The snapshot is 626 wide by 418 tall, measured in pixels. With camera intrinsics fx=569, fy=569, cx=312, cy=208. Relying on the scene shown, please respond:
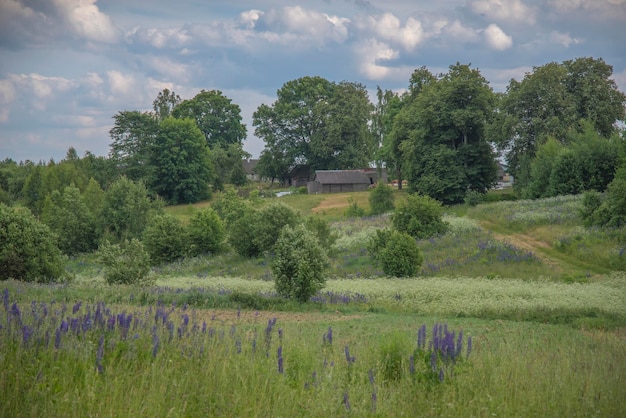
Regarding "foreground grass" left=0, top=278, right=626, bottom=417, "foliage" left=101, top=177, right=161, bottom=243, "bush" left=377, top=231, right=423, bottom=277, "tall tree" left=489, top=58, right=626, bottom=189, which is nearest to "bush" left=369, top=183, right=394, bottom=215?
"tall tree" left=489, top=58, right=626, bottom=189

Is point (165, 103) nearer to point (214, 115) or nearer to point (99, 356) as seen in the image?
point (214, 115)

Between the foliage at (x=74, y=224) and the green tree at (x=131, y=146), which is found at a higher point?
the green tree at (x=131, y=146)

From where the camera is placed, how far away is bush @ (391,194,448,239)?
36656 mm

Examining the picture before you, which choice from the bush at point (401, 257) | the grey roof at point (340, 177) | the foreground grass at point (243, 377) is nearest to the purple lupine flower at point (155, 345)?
the foreground grass at point (243, 377)

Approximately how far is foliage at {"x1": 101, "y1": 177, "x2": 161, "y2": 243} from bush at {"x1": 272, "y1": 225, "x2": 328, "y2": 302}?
31.9 m

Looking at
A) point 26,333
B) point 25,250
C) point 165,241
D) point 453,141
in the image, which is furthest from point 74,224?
point 26,333

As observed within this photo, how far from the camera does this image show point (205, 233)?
4084 cm

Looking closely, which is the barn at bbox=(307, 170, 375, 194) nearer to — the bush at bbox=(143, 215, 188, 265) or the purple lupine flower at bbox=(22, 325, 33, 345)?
the bush at bbox=(143, 215, 188, 265)

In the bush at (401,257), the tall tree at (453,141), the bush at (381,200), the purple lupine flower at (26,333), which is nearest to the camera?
the purple lupine flower at (26,333)

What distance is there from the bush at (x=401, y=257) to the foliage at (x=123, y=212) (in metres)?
28.3

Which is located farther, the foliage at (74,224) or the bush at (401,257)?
the foliage at (74,224)

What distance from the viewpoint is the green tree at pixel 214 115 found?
10800 cm

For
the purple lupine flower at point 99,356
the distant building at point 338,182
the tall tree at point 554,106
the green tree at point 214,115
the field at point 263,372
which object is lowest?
the field at point 263,372

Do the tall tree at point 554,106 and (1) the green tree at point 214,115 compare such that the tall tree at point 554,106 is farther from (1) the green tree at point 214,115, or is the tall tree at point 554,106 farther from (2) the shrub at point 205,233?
(1) the green tree at point 214,115
